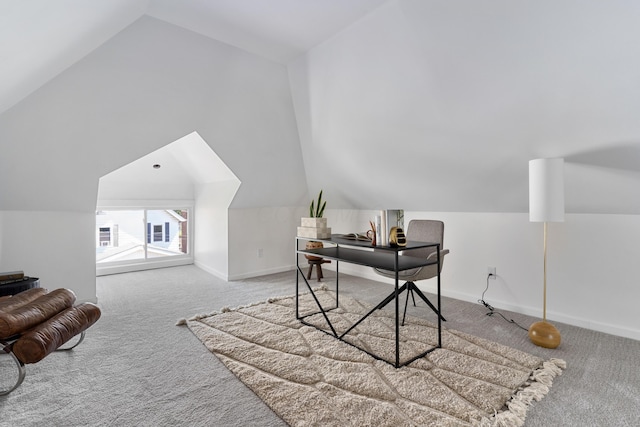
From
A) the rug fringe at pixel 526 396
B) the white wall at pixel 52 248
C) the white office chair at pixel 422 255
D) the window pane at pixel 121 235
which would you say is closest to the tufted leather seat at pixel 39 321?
the white wall at pixel 52 248

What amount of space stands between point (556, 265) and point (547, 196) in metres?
1.04

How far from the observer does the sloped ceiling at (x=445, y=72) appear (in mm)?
2045

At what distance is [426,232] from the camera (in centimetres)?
341

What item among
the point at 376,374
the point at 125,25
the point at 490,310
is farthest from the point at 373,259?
the point at 125,25

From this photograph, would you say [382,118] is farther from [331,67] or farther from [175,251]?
[175,251]

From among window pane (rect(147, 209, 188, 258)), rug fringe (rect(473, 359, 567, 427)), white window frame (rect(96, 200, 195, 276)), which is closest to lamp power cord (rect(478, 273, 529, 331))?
rug fringe (rect(473, 359, 567, 427))

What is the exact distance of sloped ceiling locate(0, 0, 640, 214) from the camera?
2.04 meters

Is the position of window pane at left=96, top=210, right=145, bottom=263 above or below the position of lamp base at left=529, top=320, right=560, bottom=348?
above

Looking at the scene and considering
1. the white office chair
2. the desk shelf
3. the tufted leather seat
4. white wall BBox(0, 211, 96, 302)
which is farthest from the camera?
white wall BBox(0, 211, 96, 302)

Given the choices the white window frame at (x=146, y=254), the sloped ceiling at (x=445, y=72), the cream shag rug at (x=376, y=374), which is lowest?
the cream shag rug at (x=376, y=374)

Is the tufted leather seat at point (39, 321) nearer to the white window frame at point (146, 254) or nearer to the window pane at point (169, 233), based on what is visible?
the white window frame at point (146, 254)

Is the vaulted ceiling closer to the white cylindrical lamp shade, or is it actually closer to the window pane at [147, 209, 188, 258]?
the white cylindrical lamp shade

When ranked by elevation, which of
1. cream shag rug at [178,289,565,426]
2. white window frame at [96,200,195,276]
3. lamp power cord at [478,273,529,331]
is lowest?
cream shag rug at [178,289,565,426]

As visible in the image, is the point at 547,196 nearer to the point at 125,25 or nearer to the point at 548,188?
the point at 548,188
